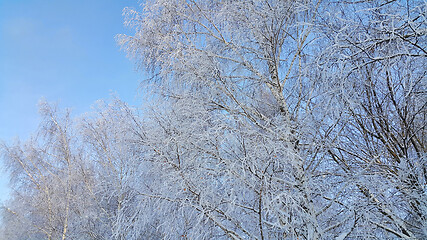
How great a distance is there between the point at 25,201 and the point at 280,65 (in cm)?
880

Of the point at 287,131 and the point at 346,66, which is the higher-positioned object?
the point at 346,66

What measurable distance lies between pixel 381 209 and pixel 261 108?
2003 mm

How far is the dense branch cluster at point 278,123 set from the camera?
2381mm

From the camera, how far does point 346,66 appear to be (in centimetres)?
260

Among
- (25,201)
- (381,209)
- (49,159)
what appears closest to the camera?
(381,209)

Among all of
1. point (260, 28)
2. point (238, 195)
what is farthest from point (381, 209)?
point (260, 28)

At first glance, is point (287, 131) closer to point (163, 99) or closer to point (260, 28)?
point (260, 28)

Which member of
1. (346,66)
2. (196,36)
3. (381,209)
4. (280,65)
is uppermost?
(196,36)

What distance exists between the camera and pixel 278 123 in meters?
2.94

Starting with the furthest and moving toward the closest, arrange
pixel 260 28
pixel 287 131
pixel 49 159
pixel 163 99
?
pixel 49 159, pixel 163 99, pixel 260 28, pixel 287 131

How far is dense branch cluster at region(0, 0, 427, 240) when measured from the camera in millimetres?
2381

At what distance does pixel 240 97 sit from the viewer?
11.8 ft

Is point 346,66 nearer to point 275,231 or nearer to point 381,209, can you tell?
point 381,209

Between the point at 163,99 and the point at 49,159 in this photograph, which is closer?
the point at 163,99
